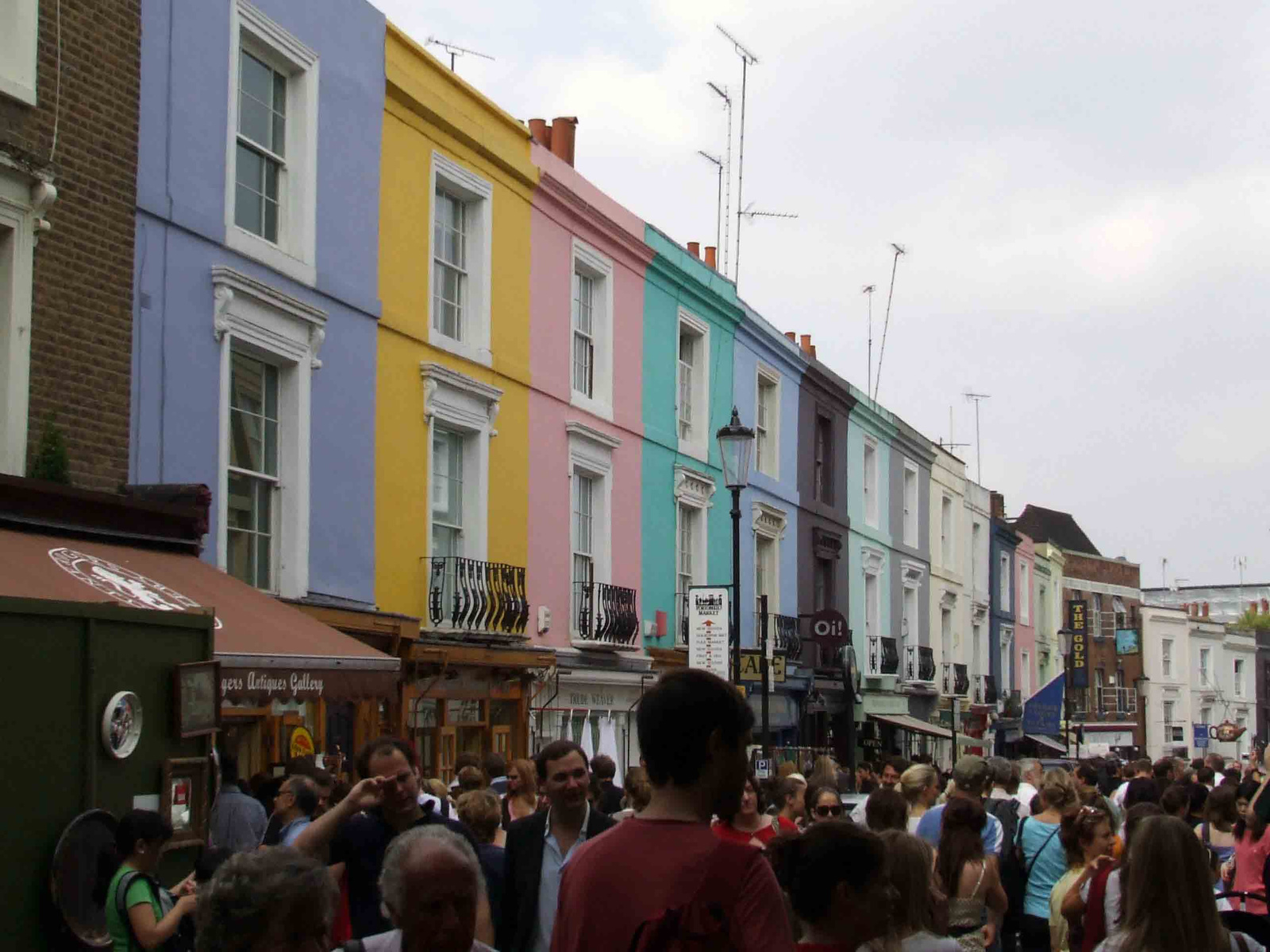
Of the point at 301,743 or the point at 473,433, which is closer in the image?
the point at 301,743

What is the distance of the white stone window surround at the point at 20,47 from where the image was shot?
11.9 m

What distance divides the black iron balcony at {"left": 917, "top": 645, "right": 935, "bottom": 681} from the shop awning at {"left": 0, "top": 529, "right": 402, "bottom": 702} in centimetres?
2593

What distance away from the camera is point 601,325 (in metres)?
22.8

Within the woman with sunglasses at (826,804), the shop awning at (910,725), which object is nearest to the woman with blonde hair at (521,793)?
the woman with sunglasses at (826,804)

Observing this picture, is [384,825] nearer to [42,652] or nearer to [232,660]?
[42,652]

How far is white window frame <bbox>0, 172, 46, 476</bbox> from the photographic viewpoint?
11672mm

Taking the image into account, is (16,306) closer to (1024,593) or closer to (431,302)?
(431,302)

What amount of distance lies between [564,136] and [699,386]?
4552 millimetres

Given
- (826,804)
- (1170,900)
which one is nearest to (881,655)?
(826,804)

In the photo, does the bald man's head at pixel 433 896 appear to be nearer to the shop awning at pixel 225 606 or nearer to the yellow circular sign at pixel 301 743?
the shop awning at pixel 225 606

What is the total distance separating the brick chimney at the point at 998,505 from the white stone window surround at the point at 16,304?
37735 mm

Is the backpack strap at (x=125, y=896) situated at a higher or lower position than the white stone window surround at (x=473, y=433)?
lower

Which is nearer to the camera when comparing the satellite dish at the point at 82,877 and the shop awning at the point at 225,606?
the satellite dish at the point at 82,877

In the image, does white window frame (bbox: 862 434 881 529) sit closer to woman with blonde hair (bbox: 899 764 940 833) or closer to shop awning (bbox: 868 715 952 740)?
shop awning (bbox: 868 715 952 740)
